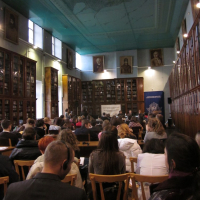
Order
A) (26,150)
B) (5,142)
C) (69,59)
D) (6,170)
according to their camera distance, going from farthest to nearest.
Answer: (69,59) < (5,142) < (26,150) < (6,170)

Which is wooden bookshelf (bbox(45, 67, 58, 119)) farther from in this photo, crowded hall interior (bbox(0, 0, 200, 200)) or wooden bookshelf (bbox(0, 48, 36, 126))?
wooden bookshelf (bbox(0, 48, 36, 126))

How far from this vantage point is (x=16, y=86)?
30.6 feet

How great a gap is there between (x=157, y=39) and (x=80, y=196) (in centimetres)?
1535

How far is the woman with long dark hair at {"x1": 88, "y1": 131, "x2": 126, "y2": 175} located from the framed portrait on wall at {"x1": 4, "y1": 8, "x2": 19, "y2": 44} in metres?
8.48

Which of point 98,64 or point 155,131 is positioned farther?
point 98,64

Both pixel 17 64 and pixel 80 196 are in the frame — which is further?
pixel 17 64

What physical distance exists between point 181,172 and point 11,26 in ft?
33.7

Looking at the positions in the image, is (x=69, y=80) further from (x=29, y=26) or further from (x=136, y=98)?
(x=136, y=98)

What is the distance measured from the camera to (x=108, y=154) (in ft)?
8.20

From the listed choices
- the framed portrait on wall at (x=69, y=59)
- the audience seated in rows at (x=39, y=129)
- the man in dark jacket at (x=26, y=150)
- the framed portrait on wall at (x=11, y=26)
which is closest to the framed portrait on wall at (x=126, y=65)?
the framed portrait on wall at (x=69, y=59)

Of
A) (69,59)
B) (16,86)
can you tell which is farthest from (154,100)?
(16,86)

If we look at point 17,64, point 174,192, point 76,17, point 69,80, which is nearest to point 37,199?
point 174,192

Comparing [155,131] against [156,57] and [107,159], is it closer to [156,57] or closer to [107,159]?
[107,159]

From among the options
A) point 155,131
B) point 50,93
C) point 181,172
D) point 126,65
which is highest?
point 126,65
